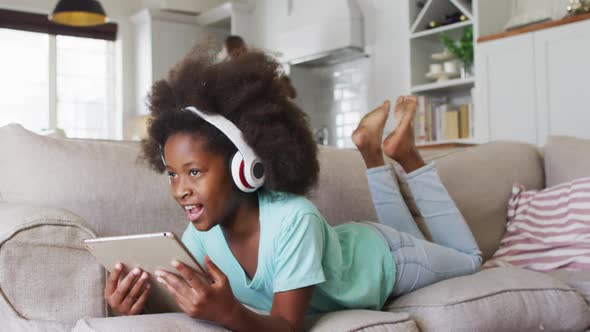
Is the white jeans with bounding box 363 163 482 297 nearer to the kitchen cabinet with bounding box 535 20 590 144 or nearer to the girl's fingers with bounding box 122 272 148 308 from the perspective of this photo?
the girl's fingers with bounding box 122 272 148 308

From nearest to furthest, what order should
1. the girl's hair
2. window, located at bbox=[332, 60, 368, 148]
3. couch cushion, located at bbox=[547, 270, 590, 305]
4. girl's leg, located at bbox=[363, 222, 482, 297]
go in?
the girl's hair < girl's leg, located at bbox=[363, 222, 482, 297] < couch cushion, located at bbox=[547, 270, 590, 305] < window, located at bbox=[332, 60, 368, 148]

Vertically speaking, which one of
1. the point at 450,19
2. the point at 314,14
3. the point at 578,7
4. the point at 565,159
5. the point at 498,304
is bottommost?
the point at 498,304

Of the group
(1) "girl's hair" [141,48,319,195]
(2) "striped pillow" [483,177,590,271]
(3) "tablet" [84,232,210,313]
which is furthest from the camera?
(2) "striped pillow" [483,177,590,271]

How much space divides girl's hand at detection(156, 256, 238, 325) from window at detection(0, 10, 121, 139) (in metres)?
5.41

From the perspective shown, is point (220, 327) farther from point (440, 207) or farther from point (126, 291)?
point (440, 207)

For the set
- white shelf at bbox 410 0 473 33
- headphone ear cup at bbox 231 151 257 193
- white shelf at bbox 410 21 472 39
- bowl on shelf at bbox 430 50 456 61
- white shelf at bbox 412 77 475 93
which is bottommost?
headphone ear cup at bbox 231 151 257 193

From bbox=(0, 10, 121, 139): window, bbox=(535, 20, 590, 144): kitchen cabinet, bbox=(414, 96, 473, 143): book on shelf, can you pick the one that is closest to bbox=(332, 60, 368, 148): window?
bbox=(414, 96, 473, 143): book on shelf

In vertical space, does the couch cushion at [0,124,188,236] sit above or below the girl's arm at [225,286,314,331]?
above

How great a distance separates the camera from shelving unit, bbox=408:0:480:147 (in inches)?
177

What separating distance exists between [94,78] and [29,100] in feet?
2.20

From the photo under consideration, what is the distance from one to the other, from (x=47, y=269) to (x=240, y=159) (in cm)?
37

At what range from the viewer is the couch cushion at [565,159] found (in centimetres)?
219

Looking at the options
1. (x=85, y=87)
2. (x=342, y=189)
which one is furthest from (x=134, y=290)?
(x=85, y=87)

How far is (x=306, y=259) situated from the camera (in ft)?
3.93
